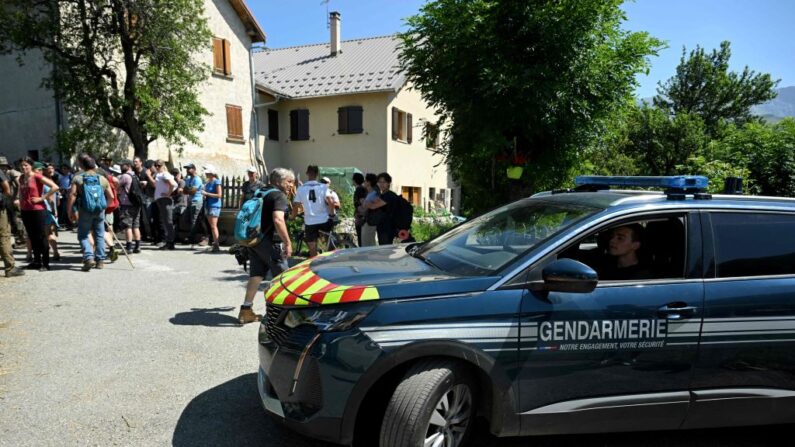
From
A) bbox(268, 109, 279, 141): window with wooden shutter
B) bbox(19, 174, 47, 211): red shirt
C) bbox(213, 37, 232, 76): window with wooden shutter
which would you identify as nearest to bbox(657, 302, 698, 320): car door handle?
bbox(19, 174, 47, 211): red shirt

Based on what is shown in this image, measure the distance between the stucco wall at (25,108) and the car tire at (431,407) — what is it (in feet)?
56.7

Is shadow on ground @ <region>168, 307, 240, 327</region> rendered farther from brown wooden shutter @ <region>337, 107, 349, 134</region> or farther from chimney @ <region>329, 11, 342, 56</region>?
chimney @ <region>329, 11, 342, 56</region>

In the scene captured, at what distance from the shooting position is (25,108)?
16.5 m

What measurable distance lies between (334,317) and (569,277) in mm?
1279

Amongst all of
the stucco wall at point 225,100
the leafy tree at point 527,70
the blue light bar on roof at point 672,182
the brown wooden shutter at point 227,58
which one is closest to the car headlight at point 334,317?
the blue light bar on roof at point 672,182

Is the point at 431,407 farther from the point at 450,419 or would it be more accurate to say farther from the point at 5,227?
the point at 5,227

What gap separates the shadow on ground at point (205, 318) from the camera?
5289mm

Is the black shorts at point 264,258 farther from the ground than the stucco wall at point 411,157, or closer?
closer

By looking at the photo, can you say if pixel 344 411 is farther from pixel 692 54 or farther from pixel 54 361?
pixel 692 54

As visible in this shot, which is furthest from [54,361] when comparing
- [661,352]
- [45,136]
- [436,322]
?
[45,136]

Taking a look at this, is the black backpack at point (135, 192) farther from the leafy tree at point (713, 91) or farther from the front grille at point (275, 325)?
the leafy tree at point (713, 91)

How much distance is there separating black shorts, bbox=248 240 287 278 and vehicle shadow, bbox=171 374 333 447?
171 centimetres

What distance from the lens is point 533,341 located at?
8.48 ft

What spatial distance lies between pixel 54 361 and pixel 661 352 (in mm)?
4814
